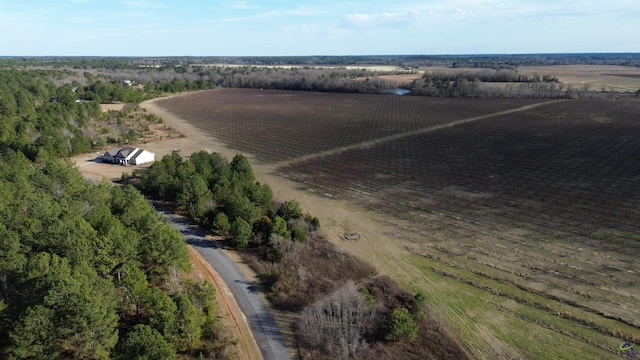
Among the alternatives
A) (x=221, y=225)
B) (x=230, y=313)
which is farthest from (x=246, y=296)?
(x=221, y=225)

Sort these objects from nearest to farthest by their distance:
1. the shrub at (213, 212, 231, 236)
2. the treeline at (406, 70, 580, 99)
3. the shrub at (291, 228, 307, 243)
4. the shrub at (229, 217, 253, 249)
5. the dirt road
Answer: the dirt road < the shrub at (229, 217, 253, 249) < the shrub at (291, 228, 307, 243) < the shrub at (213, 212, 231, 236) < the treeline at (406, 70, 580, 99)

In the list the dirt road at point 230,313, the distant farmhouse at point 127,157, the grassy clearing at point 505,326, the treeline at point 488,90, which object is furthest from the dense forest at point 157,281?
the treeline at point 488,90

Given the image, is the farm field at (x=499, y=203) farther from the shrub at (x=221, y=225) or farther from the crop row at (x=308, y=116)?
the shrub at (x=221, y=225)

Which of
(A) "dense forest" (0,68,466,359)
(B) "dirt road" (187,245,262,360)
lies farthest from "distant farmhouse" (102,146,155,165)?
(B) "dirt road" (187,245,262,360)

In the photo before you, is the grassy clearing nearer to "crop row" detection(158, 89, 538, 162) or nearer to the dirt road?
the dirt road

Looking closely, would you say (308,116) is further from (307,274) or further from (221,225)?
(307,274)

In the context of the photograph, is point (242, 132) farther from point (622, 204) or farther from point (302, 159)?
point (622, 204)

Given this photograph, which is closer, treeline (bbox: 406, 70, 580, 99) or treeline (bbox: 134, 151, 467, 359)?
treeline (bbox: 134, 151, 467, 359)
